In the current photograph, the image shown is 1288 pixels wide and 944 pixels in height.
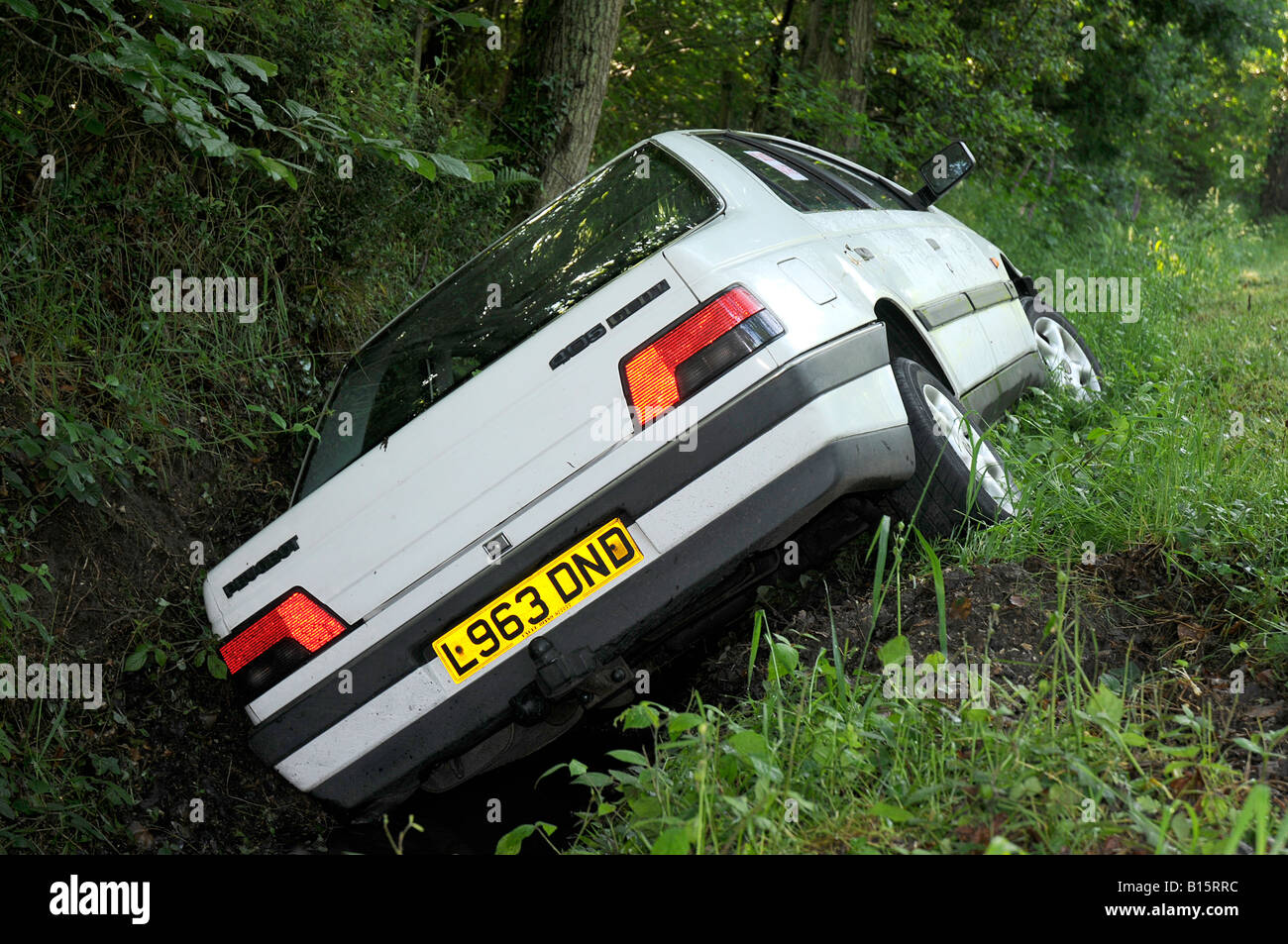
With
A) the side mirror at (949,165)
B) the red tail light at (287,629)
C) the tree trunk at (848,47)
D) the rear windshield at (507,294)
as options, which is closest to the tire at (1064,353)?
the side mirror at (949,165)

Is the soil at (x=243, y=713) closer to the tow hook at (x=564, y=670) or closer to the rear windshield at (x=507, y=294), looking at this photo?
the tow hook at (x=564, y=670)

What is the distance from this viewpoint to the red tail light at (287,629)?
289cm

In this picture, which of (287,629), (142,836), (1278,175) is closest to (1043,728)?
(287,629)

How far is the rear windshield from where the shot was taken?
3.19 m

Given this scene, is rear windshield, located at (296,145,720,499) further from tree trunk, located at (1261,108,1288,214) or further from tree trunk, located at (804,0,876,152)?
tree trunk, located at (1261,108,1288,214)

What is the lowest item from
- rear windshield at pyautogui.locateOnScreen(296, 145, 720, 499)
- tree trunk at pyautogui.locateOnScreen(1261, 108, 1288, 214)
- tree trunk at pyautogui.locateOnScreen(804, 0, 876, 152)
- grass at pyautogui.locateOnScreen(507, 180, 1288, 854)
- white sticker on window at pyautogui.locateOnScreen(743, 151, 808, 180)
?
grass at pyautogui.locateOnScreen(507, 180, 1288, 854)

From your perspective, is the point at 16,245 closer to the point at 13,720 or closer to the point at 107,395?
the point at 107,395

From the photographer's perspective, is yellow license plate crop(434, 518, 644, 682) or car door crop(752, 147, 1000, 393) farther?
car door crop(752, 147, 1000, 393)

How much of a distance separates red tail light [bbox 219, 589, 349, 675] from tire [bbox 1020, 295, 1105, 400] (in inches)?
150

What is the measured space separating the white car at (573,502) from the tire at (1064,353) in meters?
2.30

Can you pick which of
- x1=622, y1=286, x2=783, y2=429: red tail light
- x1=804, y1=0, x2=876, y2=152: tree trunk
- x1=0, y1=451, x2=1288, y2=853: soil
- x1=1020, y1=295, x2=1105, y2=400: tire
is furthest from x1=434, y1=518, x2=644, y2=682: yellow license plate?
x1=804, y1=0, x2=876, y2=152: tree trunk

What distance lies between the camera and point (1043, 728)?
2250 millimetres

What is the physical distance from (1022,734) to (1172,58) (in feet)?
43.1
